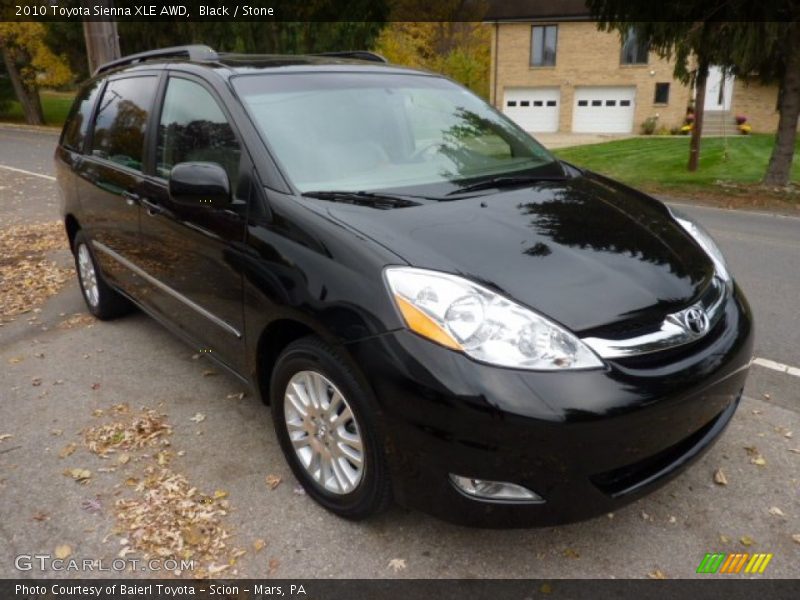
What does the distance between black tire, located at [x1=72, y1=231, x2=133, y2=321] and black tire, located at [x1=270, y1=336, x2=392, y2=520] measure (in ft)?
8.52

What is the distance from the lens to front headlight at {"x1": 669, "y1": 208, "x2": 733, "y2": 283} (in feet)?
9.72

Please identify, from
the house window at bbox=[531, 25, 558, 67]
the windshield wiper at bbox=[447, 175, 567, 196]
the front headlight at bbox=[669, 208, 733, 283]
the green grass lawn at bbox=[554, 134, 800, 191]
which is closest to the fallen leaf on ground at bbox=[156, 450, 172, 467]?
the windshield wiper at bbox=[447, 175, 567, 196]

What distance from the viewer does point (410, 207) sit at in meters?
2.80

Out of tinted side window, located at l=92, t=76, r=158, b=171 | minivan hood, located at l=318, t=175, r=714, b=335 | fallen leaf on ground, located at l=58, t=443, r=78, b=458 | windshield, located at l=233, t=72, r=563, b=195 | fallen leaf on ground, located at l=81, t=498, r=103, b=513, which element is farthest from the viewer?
tinted side window, located at l=92, t=76, r=158, b=171

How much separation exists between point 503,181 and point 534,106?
110 ft

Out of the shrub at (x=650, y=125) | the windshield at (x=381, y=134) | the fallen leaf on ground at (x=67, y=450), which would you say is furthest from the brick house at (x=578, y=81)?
the fallen leaf on ground at (x=67, y=450)

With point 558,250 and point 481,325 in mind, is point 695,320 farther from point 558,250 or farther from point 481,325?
point 481,325

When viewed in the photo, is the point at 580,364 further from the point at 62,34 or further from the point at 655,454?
the point at 62,34

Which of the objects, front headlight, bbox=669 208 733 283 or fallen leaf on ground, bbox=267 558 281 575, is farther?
front headlight, bbox=669 208 733 283

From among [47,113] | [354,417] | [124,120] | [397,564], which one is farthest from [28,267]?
[47,113]

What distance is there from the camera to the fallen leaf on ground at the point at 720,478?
117 inches

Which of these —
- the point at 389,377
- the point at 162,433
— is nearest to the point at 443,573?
the point at 389,377

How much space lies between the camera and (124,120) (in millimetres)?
4238

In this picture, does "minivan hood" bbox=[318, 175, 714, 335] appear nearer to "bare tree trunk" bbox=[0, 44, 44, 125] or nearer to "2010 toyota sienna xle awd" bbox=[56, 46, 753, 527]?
"2010 toyota sienna xle awd" bbox=[56, 46, 753, 527]
